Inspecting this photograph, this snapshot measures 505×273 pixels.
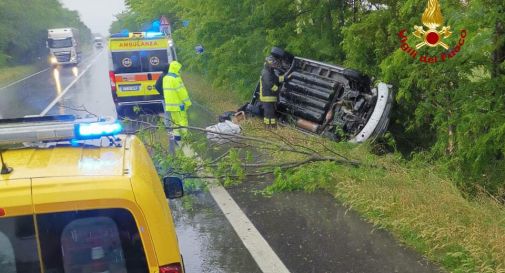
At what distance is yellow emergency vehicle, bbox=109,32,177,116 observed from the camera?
47.2ft

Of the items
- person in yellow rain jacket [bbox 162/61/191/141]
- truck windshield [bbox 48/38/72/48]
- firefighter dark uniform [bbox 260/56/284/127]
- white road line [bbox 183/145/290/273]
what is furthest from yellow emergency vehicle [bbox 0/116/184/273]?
truck windshield [bbox 48/38/72/48]

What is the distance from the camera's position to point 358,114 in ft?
32.3

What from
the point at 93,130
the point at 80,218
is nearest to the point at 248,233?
the point at 93,130

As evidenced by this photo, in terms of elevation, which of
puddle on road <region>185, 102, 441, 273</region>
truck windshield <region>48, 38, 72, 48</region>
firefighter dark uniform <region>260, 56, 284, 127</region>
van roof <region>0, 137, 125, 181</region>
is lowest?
truck windshield <region>48, 38, 72, 48</region>

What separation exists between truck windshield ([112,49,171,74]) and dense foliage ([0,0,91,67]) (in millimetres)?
31970

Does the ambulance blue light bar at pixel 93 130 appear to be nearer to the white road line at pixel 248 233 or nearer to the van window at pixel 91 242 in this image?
the van window at pixel 91 242

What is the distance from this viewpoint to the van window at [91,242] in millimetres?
2158

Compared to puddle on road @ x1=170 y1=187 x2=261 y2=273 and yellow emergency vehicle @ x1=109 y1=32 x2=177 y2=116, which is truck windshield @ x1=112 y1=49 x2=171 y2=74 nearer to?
yellow emergency vehicle @ x1=109 y1=32 x2=177 y2=116

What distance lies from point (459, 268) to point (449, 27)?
140 inches

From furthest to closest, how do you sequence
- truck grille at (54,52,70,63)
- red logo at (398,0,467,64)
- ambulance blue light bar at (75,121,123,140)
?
truck grille at (54,52,70,63)
red logo at (398,0,467,64)
ambulance blue light bar at (75,121,123,140)

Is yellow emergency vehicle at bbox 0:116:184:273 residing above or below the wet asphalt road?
above

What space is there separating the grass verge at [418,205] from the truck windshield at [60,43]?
3755 centimetres

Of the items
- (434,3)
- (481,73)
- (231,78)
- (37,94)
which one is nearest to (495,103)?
(481,73)

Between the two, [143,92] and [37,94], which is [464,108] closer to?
[143,92]
